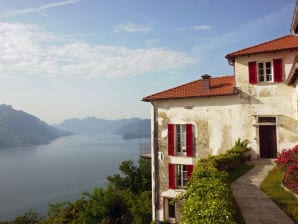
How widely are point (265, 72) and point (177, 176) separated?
8.90 meters

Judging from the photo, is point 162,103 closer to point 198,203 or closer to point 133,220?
point 133,220

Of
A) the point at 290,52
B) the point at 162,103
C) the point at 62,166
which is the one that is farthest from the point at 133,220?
the point at 62,166

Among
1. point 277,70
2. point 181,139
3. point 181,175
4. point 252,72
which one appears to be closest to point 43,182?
point 181,175

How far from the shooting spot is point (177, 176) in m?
18.8

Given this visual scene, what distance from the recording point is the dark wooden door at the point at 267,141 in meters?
16.9

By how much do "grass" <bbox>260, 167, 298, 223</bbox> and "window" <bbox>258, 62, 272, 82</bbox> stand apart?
6.71 metres

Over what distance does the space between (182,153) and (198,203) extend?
13.3m

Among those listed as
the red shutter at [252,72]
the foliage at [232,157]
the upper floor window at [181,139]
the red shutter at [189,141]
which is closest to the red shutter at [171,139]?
the upper floor window at [181,139]

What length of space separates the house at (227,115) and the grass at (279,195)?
16.3ft

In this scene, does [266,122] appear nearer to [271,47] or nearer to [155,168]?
[271,47]

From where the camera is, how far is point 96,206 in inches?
803

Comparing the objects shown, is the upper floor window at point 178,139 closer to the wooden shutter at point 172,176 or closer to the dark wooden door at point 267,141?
the wooden shutter at point 172,176

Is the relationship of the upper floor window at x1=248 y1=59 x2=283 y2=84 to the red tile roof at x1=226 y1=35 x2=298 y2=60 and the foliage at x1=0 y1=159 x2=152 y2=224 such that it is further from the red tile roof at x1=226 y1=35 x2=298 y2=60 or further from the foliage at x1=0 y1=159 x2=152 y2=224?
the foliage at x1=0 y1=159 x2=152 y2=224

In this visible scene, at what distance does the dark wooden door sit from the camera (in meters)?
16.9
